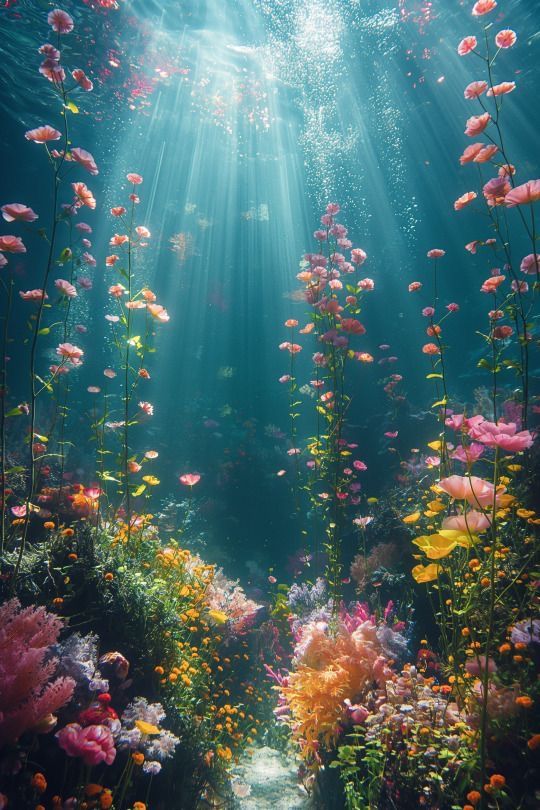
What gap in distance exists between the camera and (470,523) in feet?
4.48

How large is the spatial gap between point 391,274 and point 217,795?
19.7m

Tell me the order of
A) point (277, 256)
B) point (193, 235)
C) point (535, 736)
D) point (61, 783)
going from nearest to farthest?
point (535, 736), point (61, 783), point (193, 235), point (277, 256)

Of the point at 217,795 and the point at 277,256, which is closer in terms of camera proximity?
the point at 217,795

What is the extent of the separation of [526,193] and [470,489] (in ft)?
6.67

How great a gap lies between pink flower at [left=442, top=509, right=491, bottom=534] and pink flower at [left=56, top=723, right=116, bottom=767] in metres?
1.60

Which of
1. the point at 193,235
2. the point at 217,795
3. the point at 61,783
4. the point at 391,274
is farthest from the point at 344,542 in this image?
the point at 193,235

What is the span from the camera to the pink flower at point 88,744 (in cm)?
138

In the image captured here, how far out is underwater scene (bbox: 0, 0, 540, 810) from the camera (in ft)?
6.48

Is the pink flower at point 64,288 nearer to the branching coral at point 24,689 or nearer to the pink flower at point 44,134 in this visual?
the pink flower at point 44,134

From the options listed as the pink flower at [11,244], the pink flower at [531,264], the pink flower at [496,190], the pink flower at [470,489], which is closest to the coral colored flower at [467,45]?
the pink flower at [496,190]

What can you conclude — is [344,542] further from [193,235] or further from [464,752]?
[193,235]

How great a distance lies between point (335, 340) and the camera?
337cm

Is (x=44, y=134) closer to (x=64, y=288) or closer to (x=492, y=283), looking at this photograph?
(x=64, y=288)

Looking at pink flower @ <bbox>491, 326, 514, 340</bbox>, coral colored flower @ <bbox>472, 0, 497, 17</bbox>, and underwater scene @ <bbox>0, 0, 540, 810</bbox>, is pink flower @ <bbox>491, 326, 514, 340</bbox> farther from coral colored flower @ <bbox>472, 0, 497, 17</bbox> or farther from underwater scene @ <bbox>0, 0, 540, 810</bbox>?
coral colored flower @ <bbox>472, 0, 497, 17</bbox>
